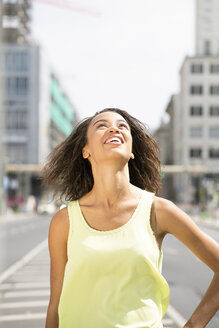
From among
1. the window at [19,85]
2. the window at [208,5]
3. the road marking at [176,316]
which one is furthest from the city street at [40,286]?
the window at [19,85]

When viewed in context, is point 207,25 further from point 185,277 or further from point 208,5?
point 185,277

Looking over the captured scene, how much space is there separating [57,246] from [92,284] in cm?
21

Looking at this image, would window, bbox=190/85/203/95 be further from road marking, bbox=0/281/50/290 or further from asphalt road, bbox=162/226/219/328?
road marking, bbox=0/281/50/290

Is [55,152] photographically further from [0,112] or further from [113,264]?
[0,112]

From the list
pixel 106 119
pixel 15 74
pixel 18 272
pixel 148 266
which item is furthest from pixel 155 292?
pixel 15 74

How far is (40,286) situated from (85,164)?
683cm

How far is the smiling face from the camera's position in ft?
7.67

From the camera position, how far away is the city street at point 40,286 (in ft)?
19.8

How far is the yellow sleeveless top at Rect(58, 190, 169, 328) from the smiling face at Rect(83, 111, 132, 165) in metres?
0.23

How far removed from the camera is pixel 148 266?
2.24m

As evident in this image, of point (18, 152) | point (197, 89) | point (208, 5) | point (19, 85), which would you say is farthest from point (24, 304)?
point (19, 85)

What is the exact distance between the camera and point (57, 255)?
7.82ft

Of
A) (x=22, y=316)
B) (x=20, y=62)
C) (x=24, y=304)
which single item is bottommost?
(x=24, y=304)

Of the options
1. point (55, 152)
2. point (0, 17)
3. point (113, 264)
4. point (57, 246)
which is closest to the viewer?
point (113, 264)
